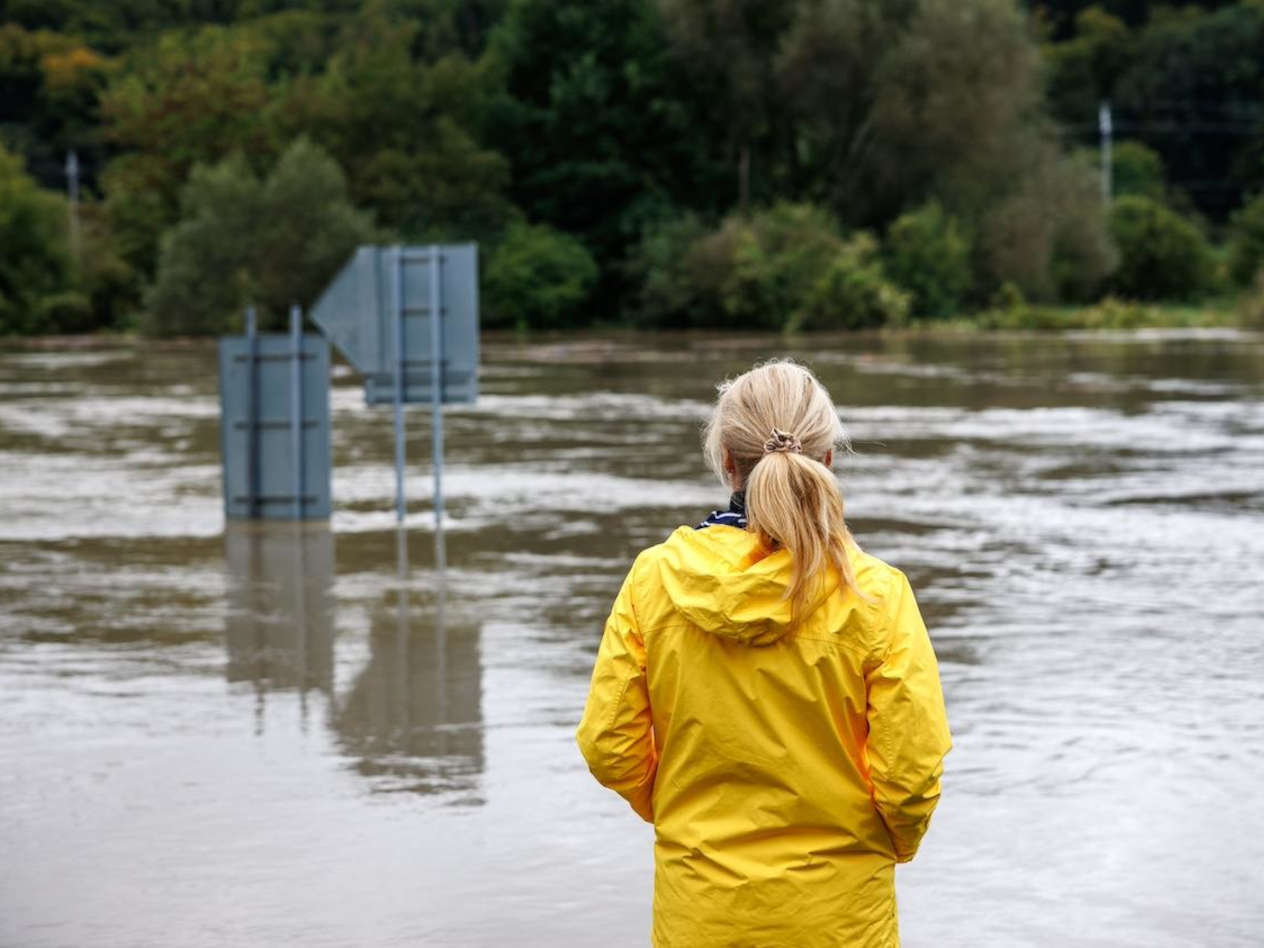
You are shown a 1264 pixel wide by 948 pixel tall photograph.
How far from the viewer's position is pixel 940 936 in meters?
5.38

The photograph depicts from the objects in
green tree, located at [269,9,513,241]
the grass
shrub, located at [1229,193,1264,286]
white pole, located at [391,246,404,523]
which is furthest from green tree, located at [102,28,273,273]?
white pole, located at [391,246,404,523]

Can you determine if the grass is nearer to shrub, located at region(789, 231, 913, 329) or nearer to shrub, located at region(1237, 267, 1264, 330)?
shrub, located at region(1237, 267, 1264, 330)

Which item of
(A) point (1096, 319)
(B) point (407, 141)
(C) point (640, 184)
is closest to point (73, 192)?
(B) point (407, 141)

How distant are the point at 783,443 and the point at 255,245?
5529 cm

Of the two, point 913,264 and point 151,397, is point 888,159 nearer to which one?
point 913,264

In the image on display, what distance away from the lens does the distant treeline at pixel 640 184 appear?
57.7m

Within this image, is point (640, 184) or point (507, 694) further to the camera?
point (640, 184)

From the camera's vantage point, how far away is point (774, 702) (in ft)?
11.1

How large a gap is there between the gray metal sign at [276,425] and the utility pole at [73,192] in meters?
54.1

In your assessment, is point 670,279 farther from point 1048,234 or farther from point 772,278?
point 1048,234

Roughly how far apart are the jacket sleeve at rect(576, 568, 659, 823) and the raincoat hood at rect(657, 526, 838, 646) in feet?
0.34

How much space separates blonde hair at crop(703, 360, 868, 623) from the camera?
3279mm

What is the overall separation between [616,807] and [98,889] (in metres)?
1.67

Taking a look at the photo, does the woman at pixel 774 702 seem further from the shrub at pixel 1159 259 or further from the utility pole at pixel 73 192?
the shrub at pixel 1159 259
